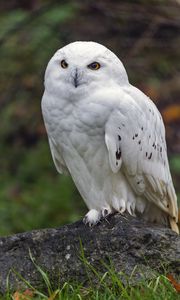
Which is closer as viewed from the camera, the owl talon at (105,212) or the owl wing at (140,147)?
the owl wing at (140,147)

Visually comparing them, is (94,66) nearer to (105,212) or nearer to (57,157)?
(57,157)

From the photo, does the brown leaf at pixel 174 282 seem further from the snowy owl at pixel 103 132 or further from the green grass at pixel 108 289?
the snowy owl at pixel 103 132

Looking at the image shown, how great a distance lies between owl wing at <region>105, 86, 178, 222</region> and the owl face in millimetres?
187

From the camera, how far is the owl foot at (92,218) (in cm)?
630

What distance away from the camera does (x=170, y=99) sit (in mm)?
11773

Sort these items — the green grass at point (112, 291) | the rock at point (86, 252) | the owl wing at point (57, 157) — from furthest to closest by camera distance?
the owl wing at point (57, 157), the rock at point (86, 252), the green grass at point (112, 291)

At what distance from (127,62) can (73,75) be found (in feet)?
12.9

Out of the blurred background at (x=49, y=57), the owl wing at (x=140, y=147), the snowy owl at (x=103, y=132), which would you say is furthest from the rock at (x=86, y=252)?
the blurred background at (x=49, y=57)

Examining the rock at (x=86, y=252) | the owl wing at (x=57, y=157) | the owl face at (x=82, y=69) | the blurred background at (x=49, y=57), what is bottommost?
the blurred background at (x=49, y=57)

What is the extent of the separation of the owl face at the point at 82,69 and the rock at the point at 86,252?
91 centimetres

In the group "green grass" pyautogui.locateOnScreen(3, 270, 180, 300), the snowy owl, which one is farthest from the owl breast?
"green grass" pyautogui.locateOnScreen(3, 270, 180, 300)

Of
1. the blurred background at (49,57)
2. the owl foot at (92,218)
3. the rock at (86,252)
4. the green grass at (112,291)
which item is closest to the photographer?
the green grass at (112,291)

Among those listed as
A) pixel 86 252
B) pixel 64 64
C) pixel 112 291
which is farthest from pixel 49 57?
pixel 112 291

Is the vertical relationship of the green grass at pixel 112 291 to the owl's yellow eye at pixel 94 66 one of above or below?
below
